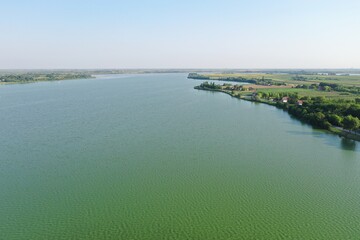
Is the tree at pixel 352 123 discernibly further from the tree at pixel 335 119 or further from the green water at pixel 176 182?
the tree at pixel 335 119

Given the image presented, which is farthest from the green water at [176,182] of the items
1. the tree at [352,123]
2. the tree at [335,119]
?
the tree at [335,119]

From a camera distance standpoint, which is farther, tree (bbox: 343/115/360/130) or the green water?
tree (bbox: 343/115/360/130)

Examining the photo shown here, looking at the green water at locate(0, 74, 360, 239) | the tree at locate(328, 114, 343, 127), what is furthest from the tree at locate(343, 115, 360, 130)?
the tree at locate(328, 114, 343, 127)

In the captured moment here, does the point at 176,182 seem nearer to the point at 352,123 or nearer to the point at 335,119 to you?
the point at 352,123

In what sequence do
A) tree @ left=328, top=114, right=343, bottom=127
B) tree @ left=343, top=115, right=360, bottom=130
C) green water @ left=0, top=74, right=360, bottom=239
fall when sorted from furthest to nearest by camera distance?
tree @ left=328, top=114, right=343, bottom=127 < tree @ left=343, top=115, right=360, bottom=130 < green water @ left=0, top=74, right=360, bottom=239

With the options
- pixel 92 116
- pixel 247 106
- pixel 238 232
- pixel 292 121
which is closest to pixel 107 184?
pixel 238 232

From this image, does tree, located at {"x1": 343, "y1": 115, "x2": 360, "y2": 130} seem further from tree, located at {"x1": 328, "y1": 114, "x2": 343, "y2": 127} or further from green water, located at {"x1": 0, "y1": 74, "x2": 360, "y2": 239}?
tree, located at {"x1": 328, "y1": 114, "x2": 343, "y2": 127}

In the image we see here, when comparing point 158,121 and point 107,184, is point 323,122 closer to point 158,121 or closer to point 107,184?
point 158,121

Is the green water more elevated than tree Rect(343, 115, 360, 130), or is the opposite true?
tree Rect(343, 115, 360, 130)
